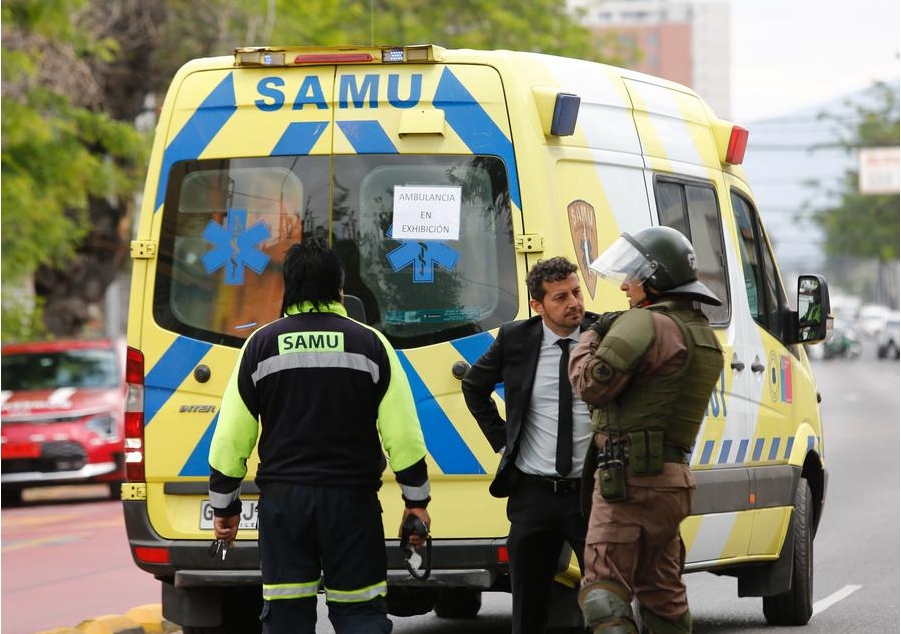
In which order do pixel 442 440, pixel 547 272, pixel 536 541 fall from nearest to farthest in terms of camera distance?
pixel 547 272 → pixel 536 541 → pixel 442 440

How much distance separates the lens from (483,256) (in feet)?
23.1

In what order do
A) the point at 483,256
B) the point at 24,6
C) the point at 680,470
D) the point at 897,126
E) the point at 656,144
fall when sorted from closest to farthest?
the point at 680,470 < the point at 483,256 < the point at 656,144 < the point at 24,6 < the point at 897,126

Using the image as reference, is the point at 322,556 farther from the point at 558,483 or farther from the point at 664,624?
the point at 664,624

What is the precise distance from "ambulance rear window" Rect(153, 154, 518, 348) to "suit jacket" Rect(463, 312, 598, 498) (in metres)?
0.48

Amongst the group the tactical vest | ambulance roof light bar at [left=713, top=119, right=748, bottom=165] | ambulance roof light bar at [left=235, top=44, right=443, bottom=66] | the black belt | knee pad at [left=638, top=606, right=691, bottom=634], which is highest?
ambulance roof light bar at [left=235, top=44, right=443, bottom=66]

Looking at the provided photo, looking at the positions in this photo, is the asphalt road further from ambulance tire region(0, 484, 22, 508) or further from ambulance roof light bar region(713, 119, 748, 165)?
ambulance roof light bar region(713, 119, 748, 165)

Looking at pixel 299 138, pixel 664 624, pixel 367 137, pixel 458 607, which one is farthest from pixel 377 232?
pixel 458 607

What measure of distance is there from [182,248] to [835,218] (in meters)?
75.5

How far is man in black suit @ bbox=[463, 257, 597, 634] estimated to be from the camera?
634 cm

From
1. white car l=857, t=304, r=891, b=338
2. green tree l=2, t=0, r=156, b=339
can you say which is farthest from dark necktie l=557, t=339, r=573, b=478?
white car l=857, t=304, r=891, b=338

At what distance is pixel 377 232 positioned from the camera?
280 inches

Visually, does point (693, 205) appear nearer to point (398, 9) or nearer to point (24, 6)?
point (24, 6)

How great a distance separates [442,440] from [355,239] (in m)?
0.88

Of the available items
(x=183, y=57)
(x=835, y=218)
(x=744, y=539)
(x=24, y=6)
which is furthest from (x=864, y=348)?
(x=744, y=539)
